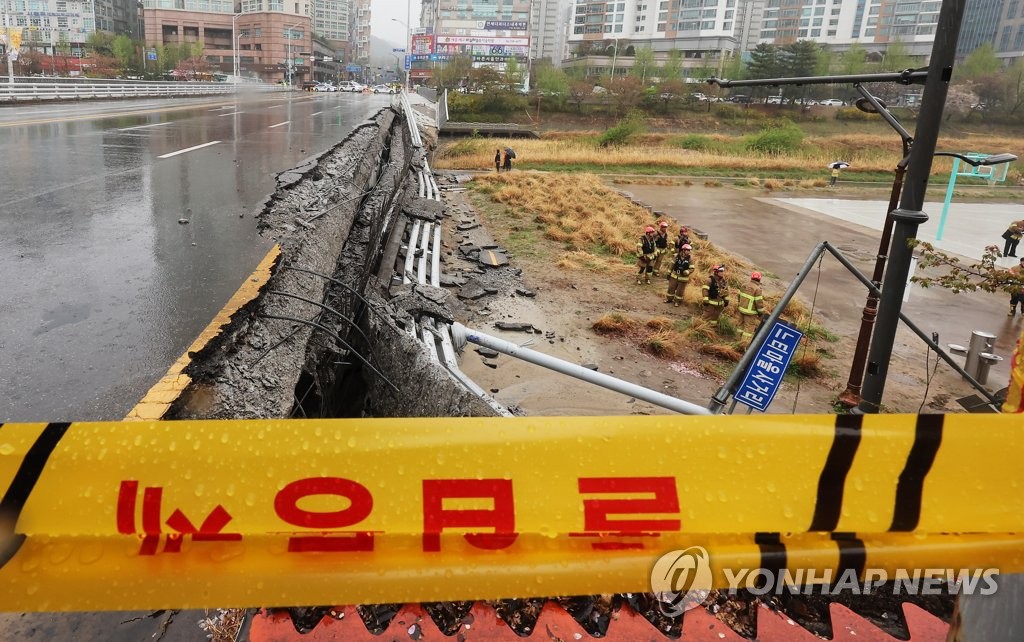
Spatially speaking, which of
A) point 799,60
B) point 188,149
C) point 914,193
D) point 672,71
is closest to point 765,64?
point 799,60

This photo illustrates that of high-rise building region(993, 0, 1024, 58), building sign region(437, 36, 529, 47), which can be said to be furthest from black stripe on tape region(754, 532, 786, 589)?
building sign region(437, 36, 529, 47)

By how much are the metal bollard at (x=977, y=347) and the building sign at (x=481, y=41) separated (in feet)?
402

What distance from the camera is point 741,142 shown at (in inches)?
1882

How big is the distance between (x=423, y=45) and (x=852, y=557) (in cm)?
14717

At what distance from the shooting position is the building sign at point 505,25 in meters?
124

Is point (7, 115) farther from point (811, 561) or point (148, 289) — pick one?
point (811, 561)

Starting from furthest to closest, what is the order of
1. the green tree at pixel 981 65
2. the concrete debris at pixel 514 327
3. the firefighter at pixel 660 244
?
the green tree at pixel 981 65 < the firefighter at pixel 660 244 < the concrete debris at pixel 514 327

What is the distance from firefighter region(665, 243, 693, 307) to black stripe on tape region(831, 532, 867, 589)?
9.87 meters

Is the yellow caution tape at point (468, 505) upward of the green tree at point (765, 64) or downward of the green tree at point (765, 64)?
downward

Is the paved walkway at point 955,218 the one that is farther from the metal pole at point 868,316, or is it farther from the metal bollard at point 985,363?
the metal pole at point 868,316

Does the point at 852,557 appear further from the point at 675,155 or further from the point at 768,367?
the point at 675,155

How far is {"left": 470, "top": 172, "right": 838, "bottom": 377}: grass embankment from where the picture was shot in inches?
381

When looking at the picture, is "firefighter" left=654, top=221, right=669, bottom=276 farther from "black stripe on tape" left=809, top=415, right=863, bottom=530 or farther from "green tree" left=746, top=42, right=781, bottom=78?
"green tree" left=746, top=42, right=781, bottom=78

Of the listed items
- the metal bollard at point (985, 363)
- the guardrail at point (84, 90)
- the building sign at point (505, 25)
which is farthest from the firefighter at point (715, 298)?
the building sign at point (505, 25)
